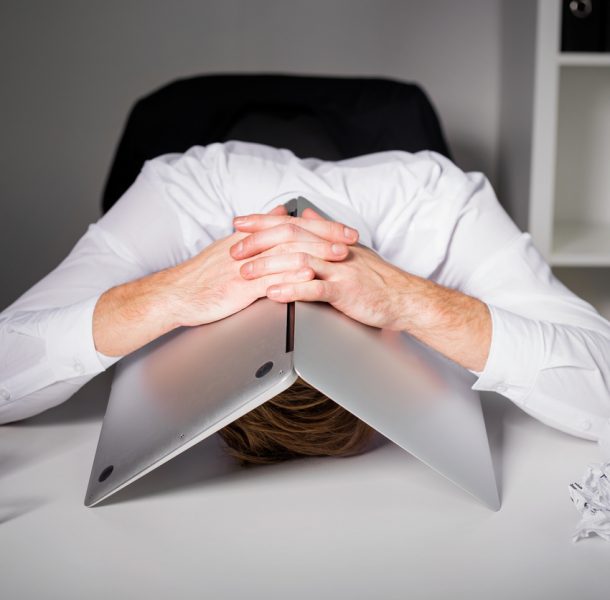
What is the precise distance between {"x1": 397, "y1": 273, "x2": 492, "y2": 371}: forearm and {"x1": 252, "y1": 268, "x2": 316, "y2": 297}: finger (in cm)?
16

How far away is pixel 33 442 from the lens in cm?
108

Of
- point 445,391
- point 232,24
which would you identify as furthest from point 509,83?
point 445,391

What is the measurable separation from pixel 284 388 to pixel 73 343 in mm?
465

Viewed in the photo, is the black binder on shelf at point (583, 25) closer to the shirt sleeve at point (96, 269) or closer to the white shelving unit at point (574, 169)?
the white shelving unit at point (574, 169)

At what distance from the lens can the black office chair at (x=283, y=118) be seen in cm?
182

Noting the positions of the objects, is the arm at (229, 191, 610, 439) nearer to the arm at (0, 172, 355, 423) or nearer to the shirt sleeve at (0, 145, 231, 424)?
the arm at (0, 172, 355, 423)

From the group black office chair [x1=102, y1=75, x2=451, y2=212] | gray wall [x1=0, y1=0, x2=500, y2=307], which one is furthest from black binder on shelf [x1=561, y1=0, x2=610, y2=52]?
gray wall [x1=0, y1=0, x2=500, y2=307]

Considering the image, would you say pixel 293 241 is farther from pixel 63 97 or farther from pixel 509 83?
pixel 63 97

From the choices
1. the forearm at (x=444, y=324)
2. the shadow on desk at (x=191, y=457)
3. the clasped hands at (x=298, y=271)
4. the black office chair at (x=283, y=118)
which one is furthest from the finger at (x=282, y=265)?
the black office chair at (x=283, y=118)

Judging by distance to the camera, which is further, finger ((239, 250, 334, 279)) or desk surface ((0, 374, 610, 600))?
finger ((239, 250, 334, 279))

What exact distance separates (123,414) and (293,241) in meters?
0.31

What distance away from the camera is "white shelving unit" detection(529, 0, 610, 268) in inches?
74.5

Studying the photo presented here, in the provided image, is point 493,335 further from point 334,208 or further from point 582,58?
point 582,58

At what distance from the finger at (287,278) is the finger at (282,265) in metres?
0.01
